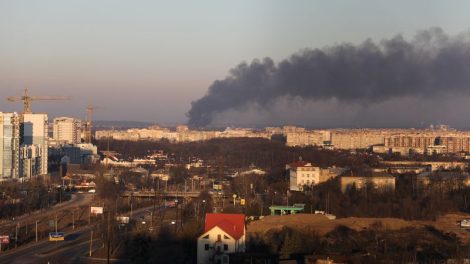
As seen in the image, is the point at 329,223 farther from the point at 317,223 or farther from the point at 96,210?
the point at 96,210

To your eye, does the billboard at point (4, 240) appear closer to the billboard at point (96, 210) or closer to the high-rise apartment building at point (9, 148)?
the billboard at point (96, 210)

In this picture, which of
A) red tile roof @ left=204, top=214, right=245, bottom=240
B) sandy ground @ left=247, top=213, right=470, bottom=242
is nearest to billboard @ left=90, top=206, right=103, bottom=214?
sandy ground @ left=247, top=213, right=470, bottom=242

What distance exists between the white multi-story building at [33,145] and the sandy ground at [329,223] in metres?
12.3

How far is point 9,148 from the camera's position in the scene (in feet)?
76.5

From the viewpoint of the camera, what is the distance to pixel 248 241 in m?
10.2

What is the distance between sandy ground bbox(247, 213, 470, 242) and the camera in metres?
11.9

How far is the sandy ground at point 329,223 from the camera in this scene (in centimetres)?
1190

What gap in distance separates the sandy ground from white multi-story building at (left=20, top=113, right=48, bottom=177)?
12.3m

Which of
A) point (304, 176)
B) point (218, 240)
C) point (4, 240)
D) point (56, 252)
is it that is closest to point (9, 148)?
point (304, 176)

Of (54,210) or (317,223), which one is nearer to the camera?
(317,223)

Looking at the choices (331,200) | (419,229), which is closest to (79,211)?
(331,200)

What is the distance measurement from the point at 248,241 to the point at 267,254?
99 centimetres

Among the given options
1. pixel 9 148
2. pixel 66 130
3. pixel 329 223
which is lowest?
pixel 329 223

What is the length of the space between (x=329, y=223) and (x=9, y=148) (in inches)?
507
